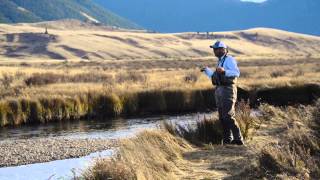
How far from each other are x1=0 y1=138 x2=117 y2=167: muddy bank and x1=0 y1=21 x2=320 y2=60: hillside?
94.8 meters

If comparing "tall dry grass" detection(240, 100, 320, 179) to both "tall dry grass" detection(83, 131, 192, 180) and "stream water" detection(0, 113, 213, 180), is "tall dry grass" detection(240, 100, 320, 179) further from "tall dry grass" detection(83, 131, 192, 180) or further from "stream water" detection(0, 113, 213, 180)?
"stream water" detection(0, 113, 213, 180)

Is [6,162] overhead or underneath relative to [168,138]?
underneath

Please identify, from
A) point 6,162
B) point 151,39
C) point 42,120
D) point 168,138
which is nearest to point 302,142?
point 168,138

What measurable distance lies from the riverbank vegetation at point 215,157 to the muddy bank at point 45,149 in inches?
197

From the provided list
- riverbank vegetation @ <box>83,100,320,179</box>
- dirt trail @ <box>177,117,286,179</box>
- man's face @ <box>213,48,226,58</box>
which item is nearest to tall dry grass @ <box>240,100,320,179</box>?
riverbank vegetation @ <box>83,100,320,179</box>

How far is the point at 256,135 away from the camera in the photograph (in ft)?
51.8

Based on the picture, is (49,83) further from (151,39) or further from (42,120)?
(151,39)

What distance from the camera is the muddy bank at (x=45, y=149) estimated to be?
19141 mm

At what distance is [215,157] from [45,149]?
891 cm

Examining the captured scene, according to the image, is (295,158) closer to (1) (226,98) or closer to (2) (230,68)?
(1) (226,98)

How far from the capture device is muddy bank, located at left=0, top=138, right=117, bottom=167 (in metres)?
19.1

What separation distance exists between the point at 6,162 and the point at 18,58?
107 metres

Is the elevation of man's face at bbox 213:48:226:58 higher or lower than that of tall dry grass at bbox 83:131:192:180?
higher

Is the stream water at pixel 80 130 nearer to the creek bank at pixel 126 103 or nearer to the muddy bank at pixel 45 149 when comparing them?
the muddy bank at pixel 45 149
